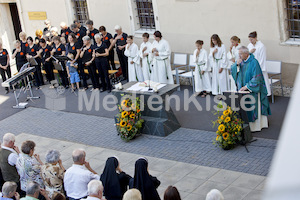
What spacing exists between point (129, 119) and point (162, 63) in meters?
3.72

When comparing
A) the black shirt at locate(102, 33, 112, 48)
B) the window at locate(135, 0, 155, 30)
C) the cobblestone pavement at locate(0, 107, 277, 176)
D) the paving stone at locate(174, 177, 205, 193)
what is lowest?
the paving stone at locate(174, 177, 205, 193)

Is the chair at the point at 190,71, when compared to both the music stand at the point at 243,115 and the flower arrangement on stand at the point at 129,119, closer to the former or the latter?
the flower arrangement on stand at the point at 129,119

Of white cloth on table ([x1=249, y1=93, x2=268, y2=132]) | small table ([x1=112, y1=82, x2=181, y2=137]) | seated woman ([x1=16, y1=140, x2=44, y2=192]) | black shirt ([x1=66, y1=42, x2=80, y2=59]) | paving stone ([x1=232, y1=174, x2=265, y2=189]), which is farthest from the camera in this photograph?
black shirt ([x1=66, y1=42, x2=80, y2=59])

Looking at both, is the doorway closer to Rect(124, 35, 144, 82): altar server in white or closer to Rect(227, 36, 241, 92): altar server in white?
Rect(124, 35, 144, 82): altar server in white

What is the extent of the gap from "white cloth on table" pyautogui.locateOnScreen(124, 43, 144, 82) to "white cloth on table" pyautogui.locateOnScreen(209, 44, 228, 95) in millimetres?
2779

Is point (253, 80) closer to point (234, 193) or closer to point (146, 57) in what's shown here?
point (234, 193)

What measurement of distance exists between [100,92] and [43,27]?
558 centimetres

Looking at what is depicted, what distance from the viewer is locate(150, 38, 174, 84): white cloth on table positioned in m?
Answer: 13.2

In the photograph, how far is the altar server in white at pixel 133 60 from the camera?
14.1 meters

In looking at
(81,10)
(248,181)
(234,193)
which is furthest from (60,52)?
(234,193)

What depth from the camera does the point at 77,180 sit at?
5945mm

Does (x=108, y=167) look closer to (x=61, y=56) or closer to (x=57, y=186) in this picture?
(x=57, y=186)

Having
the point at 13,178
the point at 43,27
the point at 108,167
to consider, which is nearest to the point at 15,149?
the point at 13,178

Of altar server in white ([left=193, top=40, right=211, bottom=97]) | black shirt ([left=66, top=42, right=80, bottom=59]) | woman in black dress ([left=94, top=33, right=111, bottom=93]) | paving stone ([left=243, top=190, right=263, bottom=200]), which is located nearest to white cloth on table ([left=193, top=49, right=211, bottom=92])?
altar server in white ([left=193, top=40, right=211, bottom=97])
